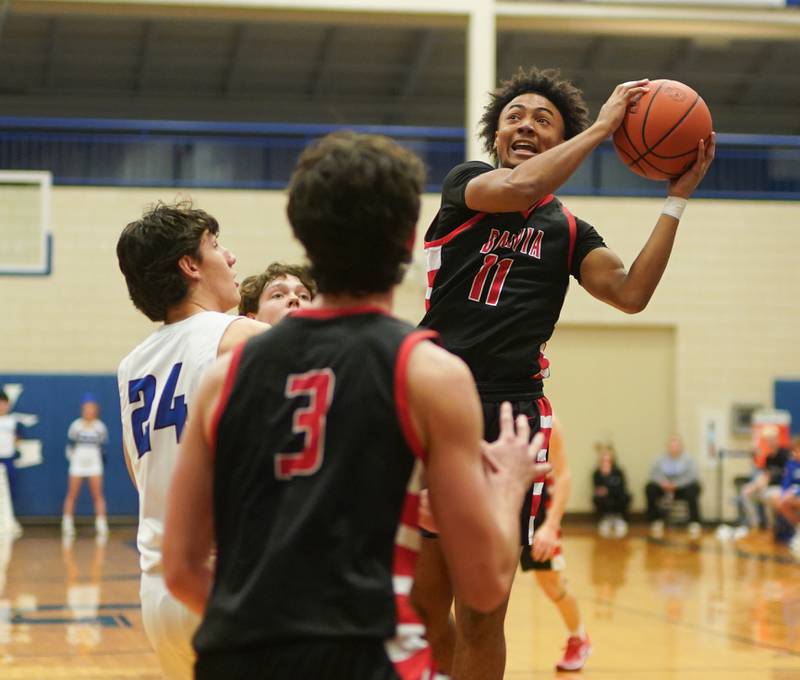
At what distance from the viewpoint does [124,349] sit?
15984 mm

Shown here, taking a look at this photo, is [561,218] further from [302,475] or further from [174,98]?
Answer: [174,98]

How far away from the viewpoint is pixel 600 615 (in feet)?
28.4

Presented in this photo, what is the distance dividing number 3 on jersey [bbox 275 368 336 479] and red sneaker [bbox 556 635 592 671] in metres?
4.98

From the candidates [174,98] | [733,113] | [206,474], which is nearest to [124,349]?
[174,98]

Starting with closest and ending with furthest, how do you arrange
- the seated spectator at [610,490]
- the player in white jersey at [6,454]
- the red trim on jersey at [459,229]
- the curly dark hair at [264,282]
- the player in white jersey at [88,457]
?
the red trim on jersey at [459,229], the curly dark hair at [264,282], the player in white jersey at [88,457], the player in white jersey at [6,454], the seated spectator at [610,490]

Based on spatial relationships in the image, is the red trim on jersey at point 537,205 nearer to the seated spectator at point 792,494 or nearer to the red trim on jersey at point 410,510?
the red trim on jersey at point 410,510

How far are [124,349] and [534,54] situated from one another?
361 inches

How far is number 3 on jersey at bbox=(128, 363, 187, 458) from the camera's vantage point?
9.59 feet

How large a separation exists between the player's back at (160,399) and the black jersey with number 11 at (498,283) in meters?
0.87

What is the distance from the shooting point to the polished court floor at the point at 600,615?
21.7 feet

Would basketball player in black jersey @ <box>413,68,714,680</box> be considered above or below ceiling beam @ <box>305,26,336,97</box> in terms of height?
below

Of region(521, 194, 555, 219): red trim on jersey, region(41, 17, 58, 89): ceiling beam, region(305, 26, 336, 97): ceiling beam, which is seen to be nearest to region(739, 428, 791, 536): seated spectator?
region(305, 26, 336, 97): ceiling beam

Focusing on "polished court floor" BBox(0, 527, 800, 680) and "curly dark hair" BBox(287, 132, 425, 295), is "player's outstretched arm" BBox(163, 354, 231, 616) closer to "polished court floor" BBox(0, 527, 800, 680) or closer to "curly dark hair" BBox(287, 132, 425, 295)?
"curly dark hair" BBox(287, 132, 425, 295)

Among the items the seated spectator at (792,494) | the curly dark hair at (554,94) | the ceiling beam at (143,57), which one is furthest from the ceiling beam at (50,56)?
the curly dark hair at (554,94)
